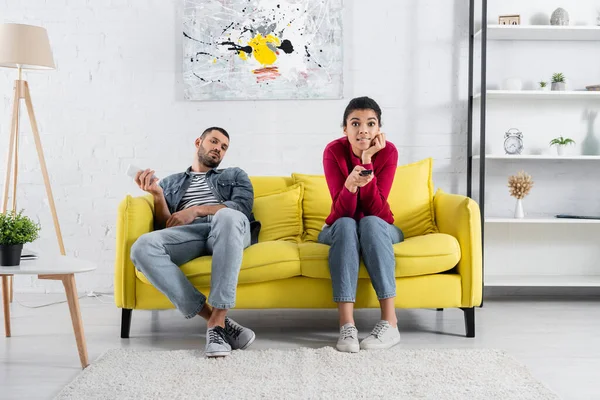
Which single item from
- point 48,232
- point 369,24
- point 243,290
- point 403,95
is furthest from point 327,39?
point 48,232

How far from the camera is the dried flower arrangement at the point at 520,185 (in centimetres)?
352

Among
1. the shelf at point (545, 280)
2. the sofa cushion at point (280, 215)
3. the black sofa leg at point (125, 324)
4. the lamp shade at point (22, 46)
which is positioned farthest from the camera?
the shelf at point (545, 280)

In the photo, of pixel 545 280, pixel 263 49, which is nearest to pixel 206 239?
pixel 263 49

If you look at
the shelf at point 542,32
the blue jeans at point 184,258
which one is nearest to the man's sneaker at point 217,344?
the blue jeans at point 184,258

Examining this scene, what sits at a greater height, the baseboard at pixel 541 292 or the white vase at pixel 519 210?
the white vase at pixel 519 210

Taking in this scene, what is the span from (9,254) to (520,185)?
2689mm

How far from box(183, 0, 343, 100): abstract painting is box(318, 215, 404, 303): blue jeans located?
135 centimetres

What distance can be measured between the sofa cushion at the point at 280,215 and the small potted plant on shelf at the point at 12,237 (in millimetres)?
1139

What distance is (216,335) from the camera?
240cm

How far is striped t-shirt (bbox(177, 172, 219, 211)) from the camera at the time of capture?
9.56 feet

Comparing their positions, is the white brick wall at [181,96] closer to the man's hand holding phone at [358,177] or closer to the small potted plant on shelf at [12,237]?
the man's hand holding phone at [358,177]

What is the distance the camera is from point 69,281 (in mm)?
2178

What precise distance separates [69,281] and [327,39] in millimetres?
2174

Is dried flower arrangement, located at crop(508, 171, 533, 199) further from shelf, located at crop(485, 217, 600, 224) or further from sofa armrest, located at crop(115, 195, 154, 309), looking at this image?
sofa armrest, located at crop(115, 195, 154, 309)
